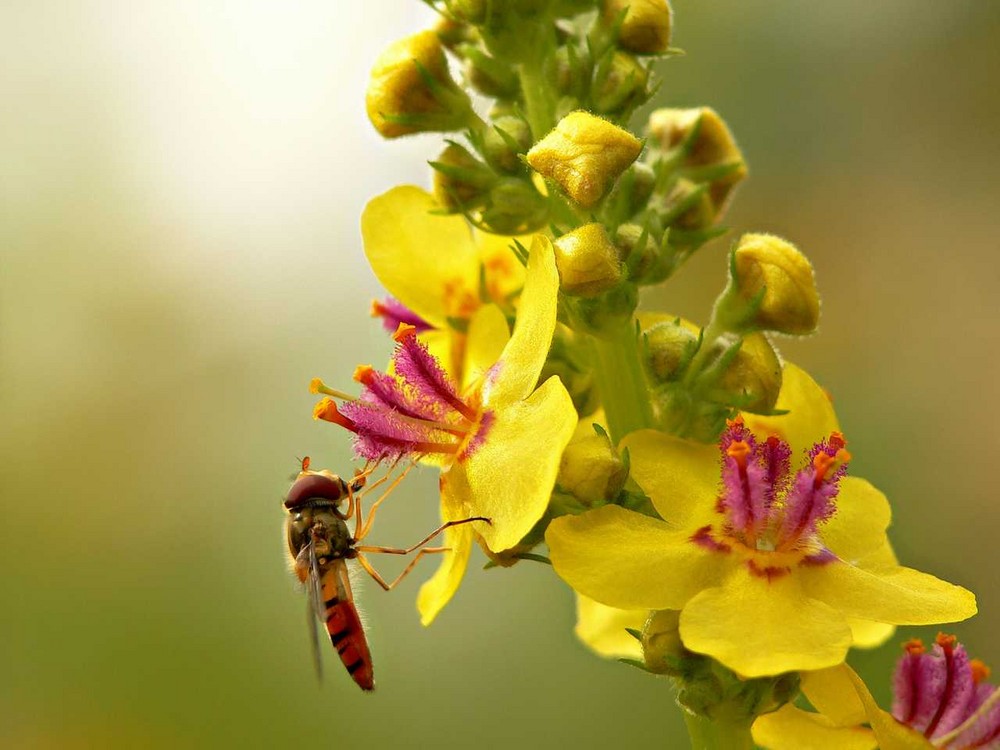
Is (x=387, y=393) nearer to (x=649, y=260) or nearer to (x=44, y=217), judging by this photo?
(x=649, y=260)

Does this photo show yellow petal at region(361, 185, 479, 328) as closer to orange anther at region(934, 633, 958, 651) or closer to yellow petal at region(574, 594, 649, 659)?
yellow petal at region(574, 594, 649, 659)

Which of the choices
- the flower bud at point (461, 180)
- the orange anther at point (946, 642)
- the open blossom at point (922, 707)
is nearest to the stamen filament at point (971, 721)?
the open blossom at point (922, 707)

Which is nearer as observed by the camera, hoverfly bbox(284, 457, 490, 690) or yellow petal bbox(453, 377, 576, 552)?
yellow petal bbox(453, 377, 576, 552)

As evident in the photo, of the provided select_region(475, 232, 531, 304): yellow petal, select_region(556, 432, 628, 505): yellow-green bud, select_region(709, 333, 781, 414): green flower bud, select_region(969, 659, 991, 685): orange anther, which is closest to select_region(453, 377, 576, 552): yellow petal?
select_region(556, 432, 628, 505): yellow-green bud

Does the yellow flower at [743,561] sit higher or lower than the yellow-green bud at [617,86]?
lower

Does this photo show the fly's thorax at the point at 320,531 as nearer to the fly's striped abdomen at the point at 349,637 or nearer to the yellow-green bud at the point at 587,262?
the fly's striped abdomen at the point at 349,637

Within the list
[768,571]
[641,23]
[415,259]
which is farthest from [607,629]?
[641,23]

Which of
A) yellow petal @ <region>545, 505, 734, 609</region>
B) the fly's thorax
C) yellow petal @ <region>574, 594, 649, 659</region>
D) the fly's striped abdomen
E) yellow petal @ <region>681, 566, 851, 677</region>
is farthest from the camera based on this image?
the fly's thorax

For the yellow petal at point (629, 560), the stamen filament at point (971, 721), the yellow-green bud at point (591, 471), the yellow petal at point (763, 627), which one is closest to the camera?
the yellow petal at point (763, 627)
